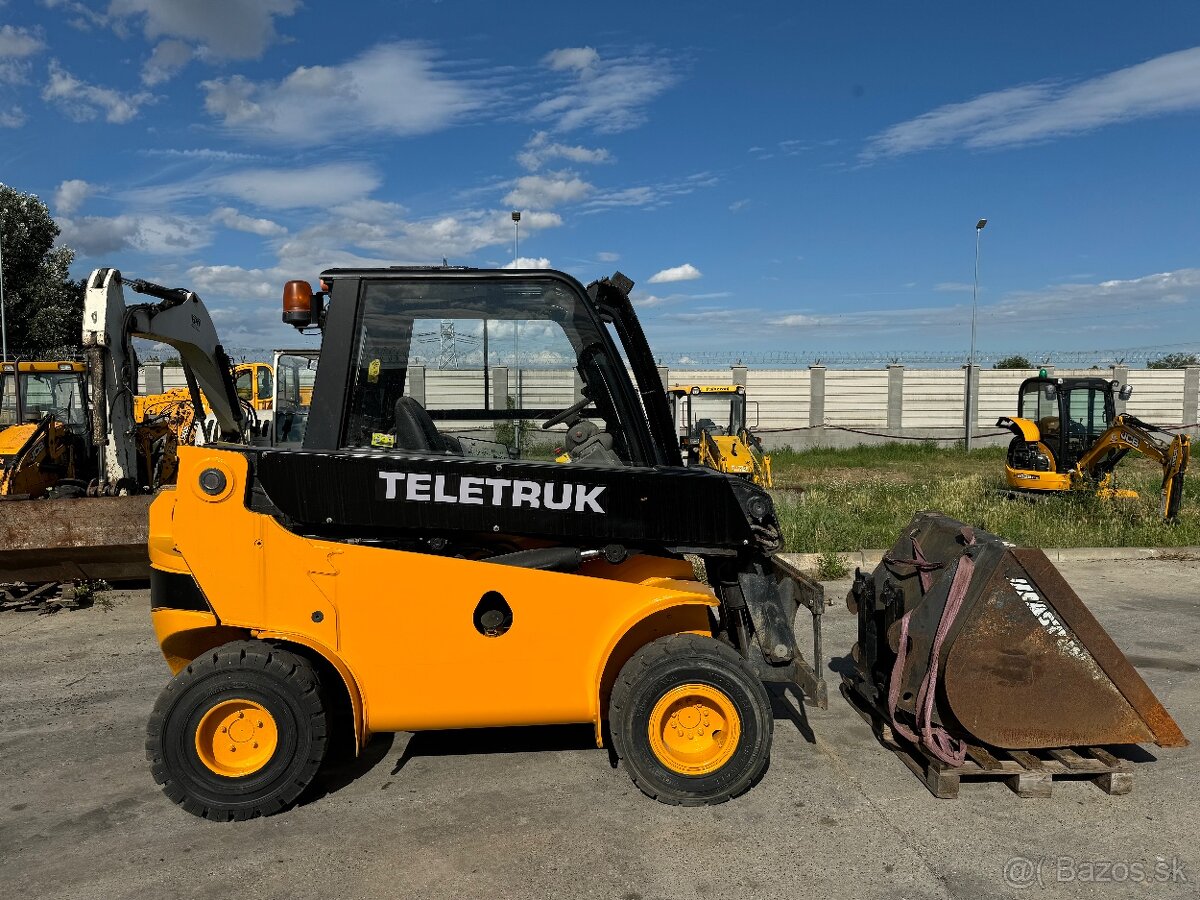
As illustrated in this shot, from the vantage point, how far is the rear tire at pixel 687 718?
362cm

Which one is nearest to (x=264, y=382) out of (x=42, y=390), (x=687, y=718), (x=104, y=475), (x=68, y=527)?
(x=42, y=390)

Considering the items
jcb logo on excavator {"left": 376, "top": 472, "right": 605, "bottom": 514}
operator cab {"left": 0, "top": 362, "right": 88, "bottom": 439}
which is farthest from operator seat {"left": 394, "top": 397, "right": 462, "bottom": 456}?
operator cab {"left": 0, "top": 362, "right": 88, "bottom": 439}

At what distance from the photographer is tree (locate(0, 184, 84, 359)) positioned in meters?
24.5

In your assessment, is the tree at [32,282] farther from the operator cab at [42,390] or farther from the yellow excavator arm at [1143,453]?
the yellow excavator arm at [1143,453]

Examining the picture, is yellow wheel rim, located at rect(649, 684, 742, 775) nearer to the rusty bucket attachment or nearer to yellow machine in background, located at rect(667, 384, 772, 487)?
the rusty bucket attachment

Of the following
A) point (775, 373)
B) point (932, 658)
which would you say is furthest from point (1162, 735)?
point (775, 373)

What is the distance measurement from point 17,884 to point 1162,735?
463cm

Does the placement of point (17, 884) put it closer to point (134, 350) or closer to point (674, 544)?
point (674, 544)

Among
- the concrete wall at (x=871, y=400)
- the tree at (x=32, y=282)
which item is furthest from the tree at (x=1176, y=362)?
the tree at (x=32, y=282)

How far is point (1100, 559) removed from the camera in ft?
28.2

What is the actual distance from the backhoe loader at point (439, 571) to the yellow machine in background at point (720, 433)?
9.36 metres

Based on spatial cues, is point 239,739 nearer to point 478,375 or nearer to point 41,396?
point 478,375

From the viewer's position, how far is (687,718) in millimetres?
3717

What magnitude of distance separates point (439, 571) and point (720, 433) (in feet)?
45.5
